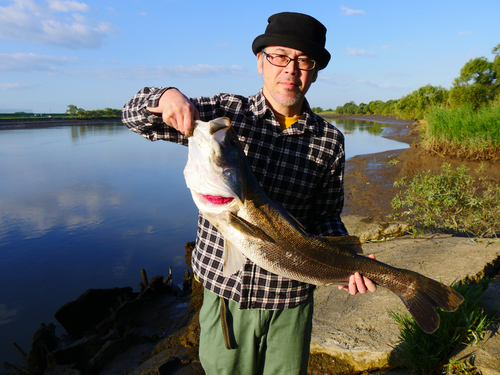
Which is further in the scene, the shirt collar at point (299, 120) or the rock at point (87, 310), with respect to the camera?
the rock at point (87, 310)

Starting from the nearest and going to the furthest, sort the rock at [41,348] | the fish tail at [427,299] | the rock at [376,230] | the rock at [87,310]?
the fish tail at [427,299]
the rock at [41,348]
the rock at [87,310]
the rock at [376,230]

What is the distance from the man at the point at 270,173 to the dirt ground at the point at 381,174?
8.27 m

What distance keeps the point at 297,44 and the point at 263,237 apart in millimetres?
1480

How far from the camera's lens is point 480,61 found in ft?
110

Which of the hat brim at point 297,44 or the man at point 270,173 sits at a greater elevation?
the hat brim at point 297,44

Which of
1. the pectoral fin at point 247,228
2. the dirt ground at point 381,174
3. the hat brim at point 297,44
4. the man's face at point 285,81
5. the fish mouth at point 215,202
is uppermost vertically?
the hat brim at point 297,44

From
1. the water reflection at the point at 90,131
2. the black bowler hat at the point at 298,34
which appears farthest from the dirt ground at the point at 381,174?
the water reflection at the point at 90,131

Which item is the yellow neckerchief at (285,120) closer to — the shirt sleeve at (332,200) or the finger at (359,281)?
the shirt sleeve at (332,200)

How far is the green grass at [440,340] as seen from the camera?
10.2ft

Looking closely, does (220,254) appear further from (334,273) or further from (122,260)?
(122,260)

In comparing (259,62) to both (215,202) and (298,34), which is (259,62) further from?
(215,202)

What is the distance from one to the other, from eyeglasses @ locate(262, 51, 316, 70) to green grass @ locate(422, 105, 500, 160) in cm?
1507

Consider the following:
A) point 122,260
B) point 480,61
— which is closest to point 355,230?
point 122,260

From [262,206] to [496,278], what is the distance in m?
4.35
